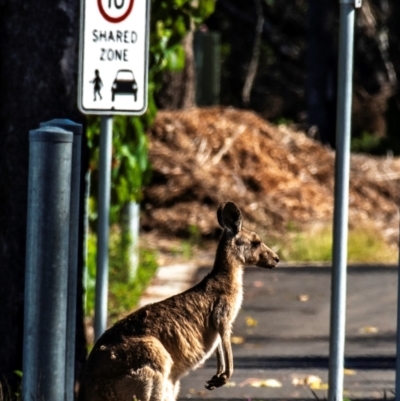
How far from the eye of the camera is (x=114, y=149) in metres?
9.10

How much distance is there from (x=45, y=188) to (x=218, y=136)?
11.6 meters

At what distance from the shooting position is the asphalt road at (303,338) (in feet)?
25.0

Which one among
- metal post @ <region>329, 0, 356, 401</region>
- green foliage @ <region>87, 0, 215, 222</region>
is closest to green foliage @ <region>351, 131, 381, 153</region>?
green foliage @ <region>87, 0, 215, 222</region>

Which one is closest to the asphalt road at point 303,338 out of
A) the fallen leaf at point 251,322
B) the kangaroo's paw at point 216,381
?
the fallen leaf at point 251,322

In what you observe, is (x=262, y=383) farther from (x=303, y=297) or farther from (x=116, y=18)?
(x=303, y=297)

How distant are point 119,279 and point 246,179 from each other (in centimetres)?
516

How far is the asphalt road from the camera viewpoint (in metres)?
7.63

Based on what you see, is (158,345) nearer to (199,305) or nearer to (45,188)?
(199,305)

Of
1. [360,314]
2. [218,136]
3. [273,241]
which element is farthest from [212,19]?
[360,314]

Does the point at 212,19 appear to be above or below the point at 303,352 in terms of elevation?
above

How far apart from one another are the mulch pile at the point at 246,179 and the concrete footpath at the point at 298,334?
2252 mm

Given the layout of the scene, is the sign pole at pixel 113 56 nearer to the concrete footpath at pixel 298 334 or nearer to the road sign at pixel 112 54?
the road sign at pixel 112 54

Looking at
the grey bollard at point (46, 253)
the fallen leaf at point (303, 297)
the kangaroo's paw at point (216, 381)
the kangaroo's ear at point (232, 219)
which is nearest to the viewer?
the grey bollard at point (46, 253)

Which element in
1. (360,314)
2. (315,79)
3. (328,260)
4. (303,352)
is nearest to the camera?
(303,352)
